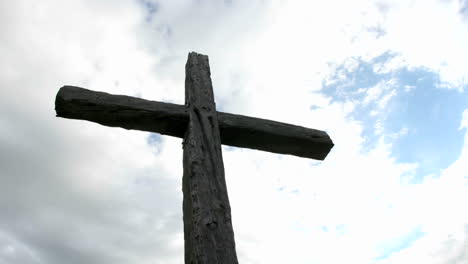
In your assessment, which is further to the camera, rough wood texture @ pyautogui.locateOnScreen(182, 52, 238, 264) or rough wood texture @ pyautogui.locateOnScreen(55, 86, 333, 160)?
rough wood texture @ pyautogui.locateOnScreen(55, 86, 333, 160)

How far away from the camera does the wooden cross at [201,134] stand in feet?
7.51

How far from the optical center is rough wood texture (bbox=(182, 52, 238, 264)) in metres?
2.21

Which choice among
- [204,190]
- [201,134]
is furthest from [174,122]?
[204,190]

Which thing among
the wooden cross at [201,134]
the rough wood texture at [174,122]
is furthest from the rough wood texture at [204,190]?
the rough wood texture at [174,122]

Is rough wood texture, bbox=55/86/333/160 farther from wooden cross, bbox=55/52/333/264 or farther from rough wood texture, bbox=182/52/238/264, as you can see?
rough wood texture, bbox=182/52/238/264

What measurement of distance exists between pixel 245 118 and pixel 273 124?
0.92 ft

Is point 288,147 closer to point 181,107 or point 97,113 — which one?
point 181,107

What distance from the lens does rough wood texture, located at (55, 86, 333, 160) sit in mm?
2852

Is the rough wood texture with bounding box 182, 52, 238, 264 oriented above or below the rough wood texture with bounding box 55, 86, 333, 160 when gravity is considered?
below

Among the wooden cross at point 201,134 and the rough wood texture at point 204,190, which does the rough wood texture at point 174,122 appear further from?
the rough wood texture at point 204,190

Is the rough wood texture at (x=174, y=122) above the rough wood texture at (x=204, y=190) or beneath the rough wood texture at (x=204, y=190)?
above

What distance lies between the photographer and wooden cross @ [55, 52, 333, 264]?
2.29 metres

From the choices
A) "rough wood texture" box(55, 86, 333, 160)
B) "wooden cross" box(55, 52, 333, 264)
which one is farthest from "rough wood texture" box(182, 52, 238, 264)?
"rough wood texture" box(55, 86, 333, 160)

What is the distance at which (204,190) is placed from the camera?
97.7 inches
